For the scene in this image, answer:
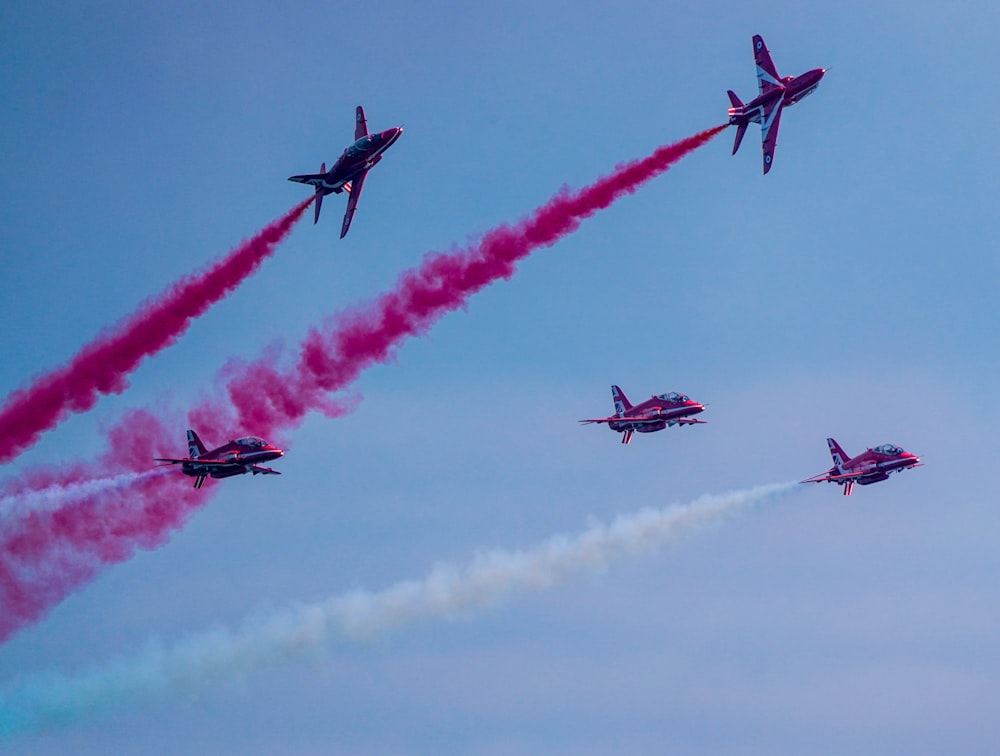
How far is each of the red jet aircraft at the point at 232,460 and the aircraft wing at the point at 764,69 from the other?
37.3m

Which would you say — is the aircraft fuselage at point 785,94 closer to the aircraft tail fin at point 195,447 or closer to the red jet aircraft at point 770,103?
the red jet aircraft at point 770,103

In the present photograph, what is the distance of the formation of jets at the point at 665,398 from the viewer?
8200 cm

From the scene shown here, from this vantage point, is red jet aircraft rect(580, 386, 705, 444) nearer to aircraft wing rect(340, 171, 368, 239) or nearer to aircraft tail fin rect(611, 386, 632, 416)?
aircraft tail fin rect(611, 386, 632, 416)

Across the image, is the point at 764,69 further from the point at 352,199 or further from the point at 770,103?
the point at 352,199

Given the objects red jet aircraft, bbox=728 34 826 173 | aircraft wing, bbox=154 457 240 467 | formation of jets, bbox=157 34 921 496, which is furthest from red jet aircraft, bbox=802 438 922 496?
aircraft wing, bbox=154 457 240 467

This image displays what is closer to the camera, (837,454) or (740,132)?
(740,132)

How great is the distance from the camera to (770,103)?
8650 cm

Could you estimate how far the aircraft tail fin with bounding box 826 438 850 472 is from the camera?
9562 cm

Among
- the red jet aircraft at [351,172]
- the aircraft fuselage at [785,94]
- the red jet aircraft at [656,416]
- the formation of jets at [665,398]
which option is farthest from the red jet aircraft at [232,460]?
the aircraft fuselage at [785,94]

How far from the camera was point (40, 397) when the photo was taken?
8588 centimetres

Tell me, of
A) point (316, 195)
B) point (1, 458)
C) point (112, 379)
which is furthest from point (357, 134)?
point (1, 458)

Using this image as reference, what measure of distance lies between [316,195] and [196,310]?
10.4 metres

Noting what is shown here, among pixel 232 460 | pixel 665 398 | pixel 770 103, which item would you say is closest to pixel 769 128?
pixel 770 103

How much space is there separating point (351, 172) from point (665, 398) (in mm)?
28148
